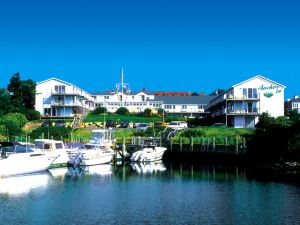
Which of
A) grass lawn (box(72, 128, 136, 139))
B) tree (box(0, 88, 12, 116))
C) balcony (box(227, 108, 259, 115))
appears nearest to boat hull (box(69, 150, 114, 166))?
grass lawn (box(72, 128, 136, 139))

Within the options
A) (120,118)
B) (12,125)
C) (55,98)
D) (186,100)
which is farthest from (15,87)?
(186,100)

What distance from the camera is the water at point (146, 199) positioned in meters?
32.0

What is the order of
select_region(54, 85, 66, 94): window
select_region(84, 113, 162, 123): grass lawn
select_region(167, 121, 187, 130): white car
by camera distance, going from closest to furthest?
select_region(167, 121, 187, 130): white car < select_region(54, 85, 66, 94): window < select_region(84, 113, 162, 123): grass lawn

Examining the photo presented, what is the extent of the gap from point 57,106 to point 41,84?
6.07 meters

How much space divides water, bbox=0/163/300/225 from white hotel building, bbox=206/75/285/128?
40447 mm

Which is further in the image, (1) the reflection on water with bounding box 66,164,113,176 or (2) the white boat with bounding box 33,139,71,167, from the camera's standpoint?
(2) the white boat with bounding box 33,139,71,167

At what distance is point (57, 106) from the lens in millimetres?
108375

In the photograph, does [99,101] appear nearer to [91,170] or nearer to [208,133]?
[208,133]

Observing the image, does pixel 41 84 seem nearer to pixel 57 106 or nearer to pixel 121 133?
pixel 57 106

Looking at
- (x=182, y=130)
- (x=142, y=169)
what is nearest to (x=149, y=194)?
(x=142, y=169)

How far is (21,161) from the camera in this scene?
51.2 m

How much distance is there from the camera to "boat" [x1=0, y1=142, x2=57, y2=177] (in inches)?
1971

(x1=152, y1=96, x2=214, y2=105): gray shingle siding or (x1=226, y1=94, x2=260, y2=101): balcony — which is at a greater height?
(x1=152, y1=96, x2=214, y2=105): gray shingle siding

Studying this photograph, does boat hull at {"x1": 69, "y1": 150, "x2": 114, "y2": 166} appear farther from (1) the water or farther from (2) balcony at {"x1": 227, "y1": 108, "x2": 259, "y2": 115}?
(2) balcony at {"x1": 227, "y1": 108, "x2": 259, "y2": 115}
